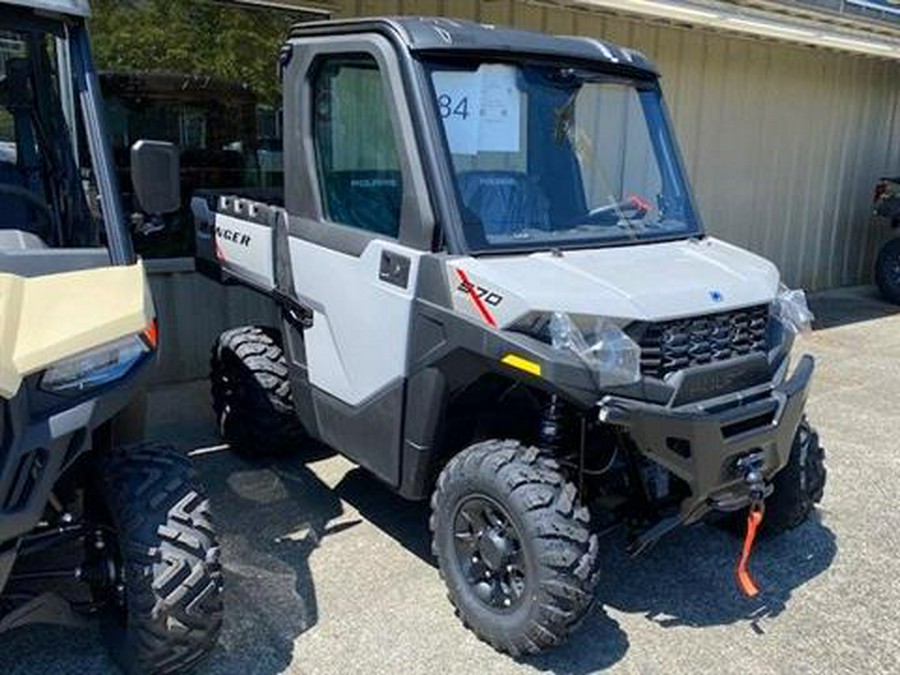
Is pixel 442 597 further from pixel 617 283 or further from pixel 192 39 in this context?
pixel 192 39

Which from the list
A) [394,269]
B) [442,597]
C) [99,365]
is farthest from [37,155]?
[442,597]

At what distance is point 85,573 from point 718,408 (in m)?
2.14

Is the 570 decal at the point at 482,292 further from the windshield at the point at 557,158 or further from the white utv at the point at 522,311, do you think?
the windshield at the point at 557,158

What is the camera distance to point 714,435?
280 cm

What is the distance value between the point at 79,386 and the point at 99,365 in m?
0.10

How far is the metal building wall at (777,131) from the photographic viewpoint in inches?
313

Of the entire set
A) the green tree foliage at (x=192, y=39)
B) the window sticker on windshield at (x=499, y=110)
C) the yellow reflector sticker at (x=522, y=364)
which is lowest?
the yellow reflector sticker at (x=522, y=364)

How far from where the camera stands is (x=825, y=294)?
10320mm

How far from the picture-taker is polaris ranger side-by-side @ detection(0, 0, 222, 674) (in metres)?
2.28

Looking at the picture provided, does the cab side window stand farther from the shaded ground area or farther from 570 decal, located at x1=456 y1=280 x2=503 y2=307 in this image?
the shaded ground area

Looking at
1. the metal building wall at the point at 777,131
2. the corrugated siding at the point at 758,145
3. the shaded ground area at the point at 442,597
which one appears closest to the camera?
the shaded ground area at the point at 442,597

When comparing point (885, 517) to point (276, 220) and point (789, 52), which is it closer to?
point (276, 220)

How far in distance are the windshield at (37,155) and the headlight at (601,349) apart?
162 centimetres

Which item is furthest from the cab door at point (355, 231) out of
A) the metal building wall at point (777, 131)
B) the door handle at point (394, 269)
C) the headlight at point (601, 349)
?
the metal building wall at point (777, 131)
